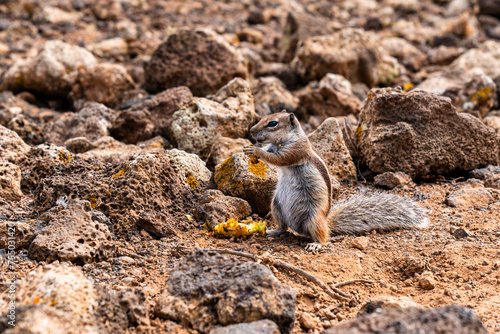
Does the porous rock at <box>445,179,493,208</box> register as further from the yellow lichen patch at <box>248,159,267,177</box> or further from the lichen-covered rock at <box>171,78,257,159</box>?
the lichen-covered rock at <box>171,78,257,159</box>

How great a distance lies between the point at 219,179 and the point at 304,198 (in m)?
1.07

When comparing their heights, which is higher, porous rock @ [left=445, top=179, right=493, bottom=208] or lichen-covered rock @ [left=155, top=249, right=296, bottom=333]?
lichen-covered rock @ [left=155, top=249, right=296, bottom=333]

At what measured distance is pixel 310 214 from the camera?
17.3ft

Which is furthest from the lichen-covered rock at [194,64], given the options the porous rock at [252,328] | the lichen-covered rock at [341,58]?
the porous rock at [252,328]

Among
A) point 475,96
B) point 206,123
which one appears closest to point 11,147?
point 206,123

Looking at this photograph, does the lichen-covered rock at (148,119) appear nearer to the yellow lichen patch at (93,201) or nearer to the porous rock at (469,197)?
the yellow lichen patch at (93,201)

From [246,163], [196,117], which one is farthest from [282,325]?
[196,117]

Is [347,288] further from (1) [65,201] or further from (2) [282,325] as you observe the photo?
(1) [65,201]

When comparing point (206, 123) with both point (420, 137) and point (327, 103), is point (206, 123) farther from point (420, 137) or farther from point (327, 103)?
point (327, 103)

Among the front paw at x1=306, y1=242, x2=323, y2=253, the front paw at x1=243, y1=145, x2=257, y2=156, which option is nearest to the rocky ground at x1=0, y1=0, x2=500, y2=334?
the front paw at x1=306, y1=242, x2=323, y2=253

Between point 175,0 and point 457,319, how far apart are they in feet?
49.6

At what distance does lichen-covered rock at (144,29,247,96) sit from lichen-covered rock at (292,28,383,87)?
2.04 meters

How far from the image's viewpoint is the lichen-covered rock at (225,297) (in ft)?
10.9

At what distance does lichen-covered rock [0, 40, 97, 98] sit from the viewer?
384 inches
